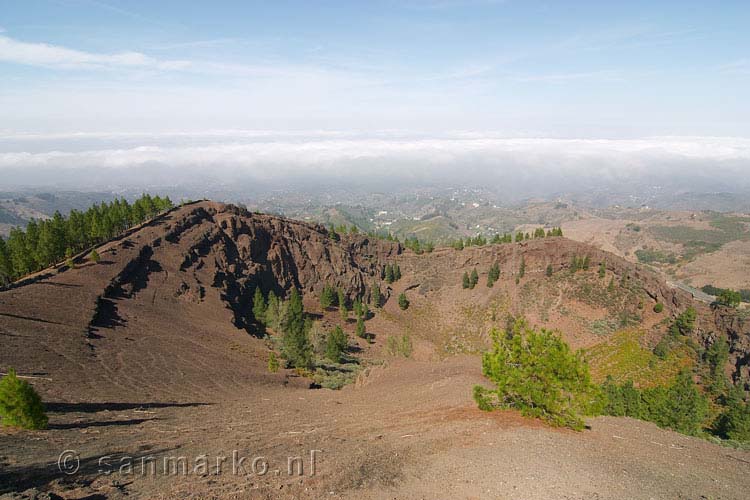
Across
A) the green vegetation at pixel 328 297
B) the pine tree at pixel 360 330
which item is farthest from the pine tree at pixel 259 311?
the pine tree at pixel 360 330

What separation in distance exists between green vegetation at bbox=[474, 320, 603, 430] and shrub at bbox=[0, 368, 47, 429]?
24801 mm

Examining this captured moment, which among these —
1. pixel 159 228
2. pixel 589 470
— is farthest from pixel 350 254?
pixel 589 470

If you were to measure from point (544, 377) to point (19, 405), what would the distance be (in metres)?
27.7

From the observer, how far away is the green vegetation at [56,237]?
61.2m

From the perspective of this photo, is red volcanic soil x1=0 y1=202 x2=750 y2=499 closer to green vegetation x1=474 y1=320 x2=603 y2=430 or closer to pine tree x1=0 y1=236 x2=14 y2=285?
green vegetation x1=474 y1=320 x2=603 y2=430

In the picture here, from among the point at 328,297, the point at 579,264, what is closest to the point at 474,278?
the point at 579,264

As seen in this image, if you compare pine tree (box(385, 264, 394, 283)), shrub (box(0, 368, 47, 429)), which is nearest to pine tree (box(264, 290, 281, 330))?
pine tree (box(385, 264, 394, 283))

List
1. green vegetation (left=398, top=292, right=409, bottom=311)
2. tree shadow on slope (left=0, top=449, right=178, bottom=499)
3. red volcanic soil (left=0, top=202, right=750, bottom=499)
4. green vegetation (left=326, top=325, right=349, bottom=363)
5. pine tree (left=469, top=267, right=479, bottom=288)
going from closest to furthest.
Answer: tree shadow on slope (left=0, top=449, right=178, bottom=499)
red volcanic soil (left=0, top=202, right=750, bottom=499)
green vegetation (left=326, top=325, right=349, bottom=363)
green vegetation (left=398, top=292, right=409, bottom=311)
pine tree (left=469, top=267, right=479, bottom=288)

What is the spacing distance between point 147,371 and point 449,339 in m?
69.3

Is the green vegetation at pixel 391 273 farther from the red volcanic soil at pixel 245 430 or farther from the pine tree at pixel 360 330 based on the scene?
the red volcanic soil at pixel 245 430

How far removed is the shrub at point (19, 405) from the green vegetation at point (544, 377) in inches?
976

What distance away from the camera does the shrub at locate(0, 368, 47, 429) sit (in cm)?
1691

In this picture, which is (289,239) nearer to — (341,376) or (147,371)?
(341,376)

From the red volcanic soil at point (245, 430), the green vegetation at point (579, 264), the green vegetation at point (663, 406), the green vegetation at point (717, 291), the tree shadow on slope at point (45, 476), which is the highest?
the tree shadow on slope at point (45, 476)
